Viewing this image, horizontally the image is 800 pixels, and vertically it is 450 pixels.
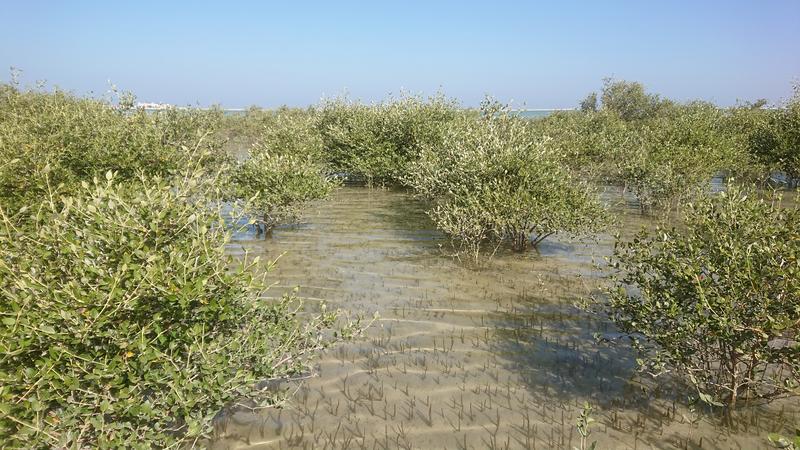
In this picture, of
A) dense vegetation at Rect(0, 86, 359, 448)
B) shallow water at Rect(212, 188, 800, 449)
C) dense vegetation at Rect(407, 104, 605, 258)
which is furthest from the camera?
dense vegetation at Rect(407, 104, 605, 258)

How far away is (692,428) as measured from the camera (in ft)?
27.9

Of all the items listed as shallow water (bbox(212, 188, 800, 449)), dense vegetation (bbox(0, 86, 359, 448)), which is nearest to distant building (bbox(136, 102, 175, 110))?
shallow water (bbox(212, 188, 800, 449))

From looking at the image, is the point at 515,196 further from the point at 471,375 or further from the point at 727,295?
the point at 727,295

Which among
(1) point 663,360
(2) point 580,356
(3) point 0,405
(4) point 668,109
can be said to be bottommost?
(2) point 580,356

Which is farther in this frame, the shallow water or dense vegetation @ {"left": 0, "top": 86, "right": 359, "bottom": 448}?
the shallow water

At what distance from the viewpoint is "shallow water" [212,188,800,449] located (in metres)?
8.44

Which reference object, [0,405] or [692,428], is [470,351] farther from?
[0,405]

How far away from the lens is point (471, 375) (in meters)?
10.6

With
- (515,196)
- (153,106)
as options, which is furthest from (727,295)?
(153,106)

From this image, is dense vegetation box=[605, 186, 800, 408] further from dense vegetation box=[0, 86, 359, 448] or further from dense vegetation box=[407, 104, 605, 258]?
dense vegetation box=[407, 104, 605, 258]

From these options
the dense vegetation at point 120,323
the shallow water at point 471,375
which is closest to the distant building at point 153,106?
the shallow water at point 471,375

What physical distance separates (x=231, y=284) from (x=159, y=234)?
1.15m

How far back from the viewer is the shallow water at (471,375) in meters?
8.44

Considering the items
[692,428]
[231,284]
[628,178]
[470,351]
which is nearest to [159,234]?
[231,284]
